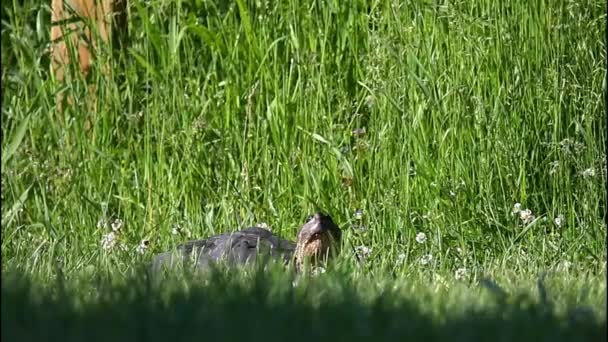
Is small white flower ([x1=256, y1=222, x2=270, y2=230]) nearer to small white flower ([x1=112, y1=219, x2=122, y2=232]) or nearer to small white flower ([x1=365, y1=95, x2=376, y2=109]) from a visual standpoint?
small white flower ([x1=112, y1=219, x2=122, y2=232])

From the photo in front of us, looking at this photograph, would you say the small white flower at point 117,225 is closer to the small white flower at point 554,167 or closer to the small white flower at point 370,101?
the small white flower at point 370,101

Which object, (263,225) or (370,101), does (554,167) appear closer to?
(370,101)

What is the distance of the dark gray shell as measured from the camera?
171 inches

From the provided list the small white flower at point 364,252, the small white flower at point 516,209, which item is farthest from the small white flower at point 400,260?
the small white flower at point 516,209

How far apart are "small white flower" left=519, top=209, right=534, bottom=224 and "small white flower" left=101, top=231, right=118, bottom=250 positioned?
1722 mm

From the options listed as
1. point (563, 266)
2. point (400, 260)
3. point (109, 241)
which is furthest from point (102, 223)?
point (563, 266)

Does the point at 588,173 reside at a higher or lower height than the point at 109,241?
higher

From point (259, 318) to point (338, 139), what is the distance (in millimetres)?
2886

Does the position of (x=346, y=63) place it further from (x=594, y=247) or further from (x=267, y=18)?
(x=594, y=247)

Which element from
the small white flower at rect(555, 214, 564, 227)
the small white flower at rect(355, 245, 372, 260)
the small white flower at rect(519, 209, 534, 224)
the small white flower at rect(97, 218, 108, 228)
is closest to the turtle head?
the small white flower at rect(355, 245, 372, 260)

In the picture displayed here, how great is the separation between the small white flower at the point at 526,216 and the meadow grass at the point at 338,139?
A: 0.01 m

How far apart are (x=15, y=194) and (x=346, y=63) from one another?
5.78 ft

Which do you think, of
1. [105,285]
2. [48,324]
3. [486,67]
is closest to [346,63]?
[486,67]

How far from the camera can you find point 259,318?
2.62 meters
